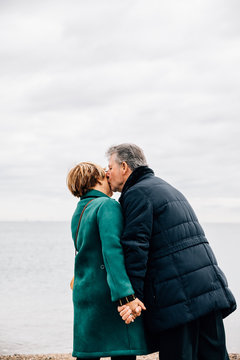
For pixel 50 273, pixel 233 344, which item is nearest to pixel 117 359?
pixel 233 344

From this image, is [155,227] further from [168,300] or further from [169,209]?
[168,300]

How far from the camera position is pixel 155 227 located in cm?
345

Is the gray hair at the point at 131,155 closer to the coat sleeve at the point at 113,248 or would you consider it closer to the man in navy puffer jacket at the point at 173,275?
the man in navy puffer jacket at the point at 173,275

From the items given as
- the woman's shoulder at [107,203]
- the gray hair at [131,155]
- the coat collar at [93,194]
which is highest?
the gray hair at [131,155]

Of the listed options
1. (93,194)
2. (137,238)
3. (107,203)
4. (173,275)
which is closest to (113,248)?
(137,238)

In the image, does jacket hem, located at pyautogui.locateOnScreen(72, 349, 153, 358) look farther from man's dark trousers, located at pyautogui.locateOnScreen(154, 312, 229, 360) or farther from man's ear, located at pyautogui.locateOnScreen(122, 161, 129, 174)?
man's ear, located at pyautogui.locateOnScreen(122, 161, 129, 174)

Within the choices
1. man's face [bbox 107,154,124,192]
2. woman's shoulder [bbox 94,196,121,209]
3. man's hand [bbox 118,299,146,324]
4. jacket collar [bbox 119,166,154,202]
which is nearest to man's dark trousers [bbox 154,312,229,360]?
man's hand [bbox 118,299,146,324]

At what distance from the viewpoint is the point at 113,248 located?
338 cm

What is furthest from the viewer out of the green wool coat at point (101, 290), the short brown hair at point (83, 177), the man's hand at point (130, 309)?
the short brown hair at point (83, 177)

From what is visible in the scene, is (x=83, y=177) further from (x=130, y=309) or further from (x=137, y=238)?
(x=130, y=309)

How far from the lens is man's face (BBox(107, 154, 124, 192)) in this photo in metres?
3.80

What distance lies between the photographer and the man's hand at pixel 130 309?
3275 millimetres

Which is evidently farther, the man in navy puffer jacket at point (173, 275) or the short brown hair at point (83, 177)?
the short brown hair at point (83, 177)

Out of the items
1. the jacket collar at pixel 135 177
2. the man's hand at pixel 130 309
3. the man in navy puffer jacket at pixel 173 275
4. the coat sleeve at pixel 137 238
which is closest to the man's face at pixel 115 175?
the jacket collar at pixel 135 177
